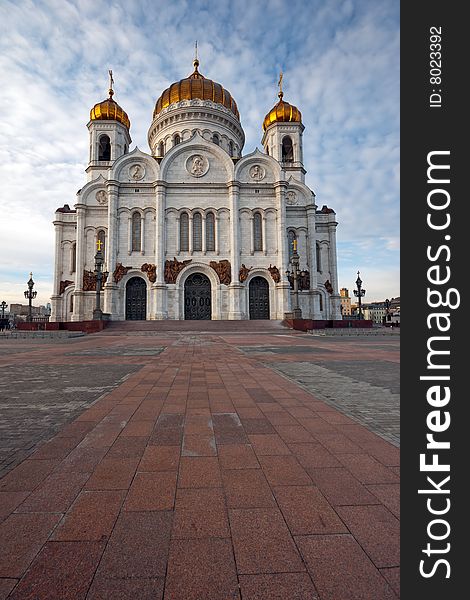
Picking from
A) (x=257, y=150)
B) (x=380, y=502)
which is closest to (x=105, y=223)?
(x=257, y=150)

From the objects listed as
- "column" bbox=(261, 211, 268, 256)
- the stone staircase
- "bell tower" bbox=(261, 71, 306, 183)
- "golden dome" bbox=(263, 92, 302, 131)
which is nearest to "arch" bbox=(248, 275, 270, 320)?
"column" bbox=(261, 211, 268, 256)

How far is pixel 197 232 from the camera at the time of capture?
32.4 metres

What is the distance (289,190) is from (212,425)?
3584cm

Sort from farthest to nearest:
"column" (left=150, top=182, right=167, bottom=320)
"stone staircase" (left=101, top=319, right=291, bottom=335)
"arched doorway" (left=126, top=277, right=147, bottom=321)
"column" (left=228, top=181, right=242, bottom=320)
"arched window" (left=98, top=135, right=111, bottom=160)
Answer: "arched window" (left=98, top=135, right=111, bottom=160) < "arched doorway" (left=126, top=277, right=147, bottom=321) < "column" (left=228, top=181, right=242, bottom=320) < "column" (left=150, top=182, right=167, bottom=320) < "stone staircase" (left=101, top=319, right=291, bottom=335)

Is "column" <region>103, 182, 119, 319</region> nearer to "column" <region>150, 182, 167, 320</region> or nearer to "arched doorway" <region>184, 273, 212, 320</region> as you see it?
"column" <region>150, 182, 167, 320</region>

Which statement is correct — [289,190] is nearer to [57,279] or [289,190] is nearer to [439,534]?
[57,279]

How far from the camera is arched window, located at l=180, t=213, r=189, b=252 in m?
31.9

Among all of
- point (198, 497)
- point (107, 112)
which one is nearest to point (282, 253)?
point (107, 112)

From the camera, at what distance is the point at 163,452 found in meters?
2.71

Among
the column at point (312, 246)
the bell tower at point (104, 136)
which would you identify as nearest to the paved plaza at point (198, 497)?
the column at point (312, 246)

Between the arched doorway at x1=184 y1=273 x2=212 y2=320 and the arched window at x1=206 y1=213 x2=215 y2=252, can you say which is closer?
the arched doorway at x1=184 y1=273 x2=212 y2=320

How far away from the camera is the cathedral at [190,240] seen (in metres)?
31.1

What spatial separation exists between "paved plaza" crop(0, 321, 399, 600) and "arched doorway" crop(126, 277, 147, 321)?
27.1 metres

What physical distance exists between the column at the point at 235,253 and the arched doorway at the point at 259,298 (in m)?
1.39
